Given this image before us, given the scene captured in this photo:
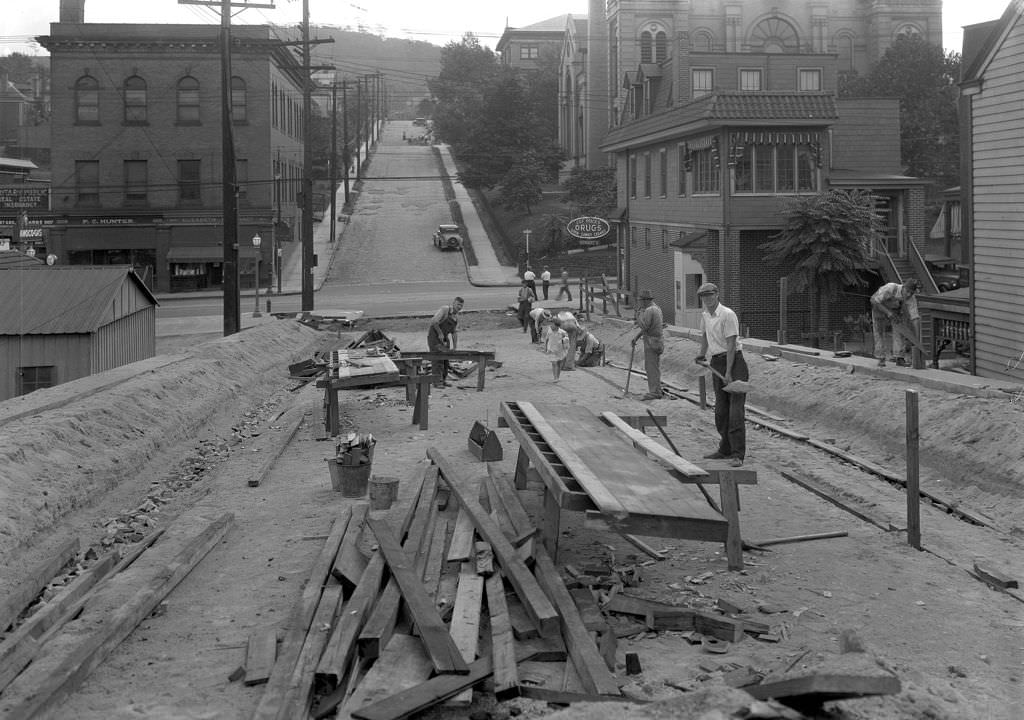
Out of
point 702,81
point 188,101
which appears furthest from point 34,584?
point 188,101

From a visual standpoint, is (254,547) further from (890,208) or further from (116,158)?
(116,158)

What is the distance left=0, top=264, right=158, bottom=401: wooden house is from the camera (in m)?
22.6

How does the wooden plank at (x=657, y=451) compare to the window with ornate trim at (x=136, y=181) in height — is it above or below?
below

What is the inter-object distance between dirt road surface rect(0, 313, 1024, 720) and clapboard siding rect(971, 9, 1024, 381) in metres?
3.63

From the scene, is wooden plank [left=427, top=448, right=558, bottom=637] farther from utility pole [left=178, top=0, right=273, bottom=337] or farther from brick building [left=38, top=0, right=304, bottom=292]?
brick building [left=38, top=0, right=304, bottom=292]

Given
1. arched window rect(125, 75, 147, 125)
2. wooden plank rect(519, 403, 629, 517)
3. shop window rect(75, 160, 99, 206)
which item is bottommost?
wooden plank rect(519, 403, 629, 517)

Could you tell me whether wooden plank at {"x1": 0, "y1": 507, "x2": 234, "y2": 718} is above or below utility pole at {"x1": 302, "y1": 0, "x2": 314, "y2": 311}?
below

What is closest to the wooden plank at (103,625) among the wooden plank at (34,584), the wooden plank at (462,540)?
the wooden plank at (34,584)

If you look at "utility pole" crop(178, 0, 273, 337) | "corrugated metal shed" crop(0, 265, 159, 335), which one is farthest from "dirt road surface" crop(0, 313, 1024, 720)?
"utility pole" crop(178, 0, 273, 337)

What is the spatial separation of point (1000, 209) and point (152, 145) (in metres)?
45.8

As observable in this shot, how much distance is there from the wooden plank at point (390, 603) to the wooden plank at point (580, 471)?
127 centimetres

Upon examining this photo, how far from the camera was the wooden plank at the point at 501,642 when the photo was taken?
249 inches

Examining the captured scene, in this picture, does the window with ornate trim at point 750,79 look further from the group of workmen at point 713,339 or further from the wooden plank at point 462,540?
the wooden plank at point 462,540

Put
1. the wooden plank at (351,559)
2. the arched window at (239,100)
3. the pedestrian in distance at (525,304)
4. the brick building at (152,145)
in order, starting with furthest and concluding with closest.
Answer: the arched window at (239,100) < the brick building at (152,145) < the pedestrian in distance at (525,304) < the wooden plank at (351,559)
